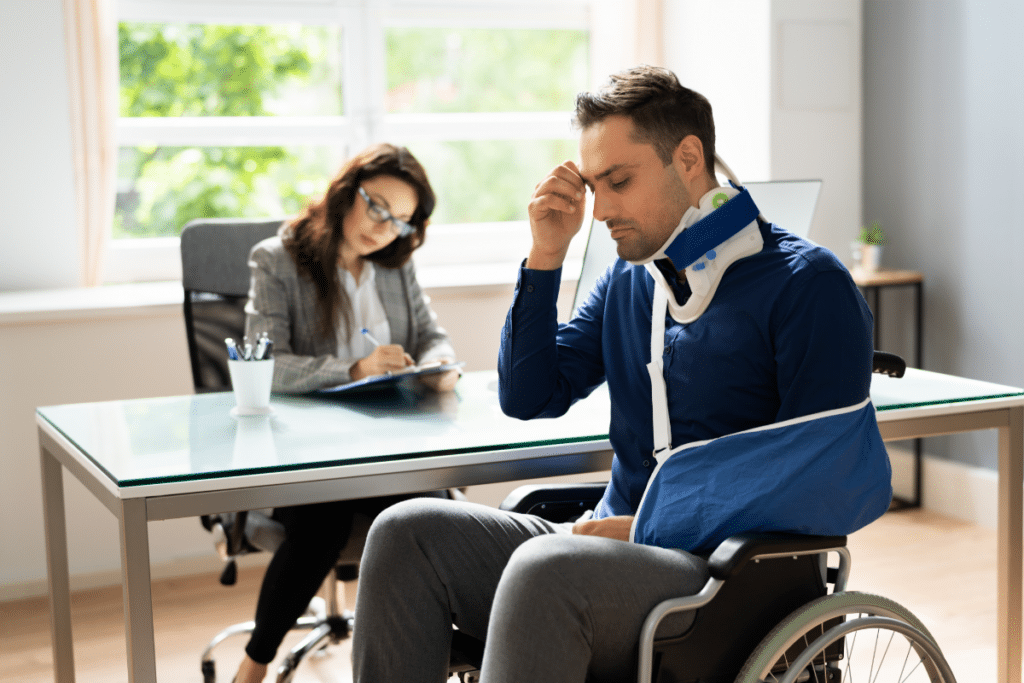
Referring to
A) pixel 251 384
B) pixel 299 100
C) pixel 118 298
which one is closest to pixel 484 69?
pixel 299 100

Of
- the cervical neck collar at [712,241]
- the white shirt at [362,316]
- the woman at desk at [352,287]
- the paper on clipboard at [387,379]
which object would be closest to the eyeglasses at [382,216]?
the woman at desk at [352,287]

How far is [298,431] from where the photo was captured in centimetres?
172

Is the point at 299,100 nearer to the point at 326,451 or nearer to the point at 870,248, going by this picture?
the point at 870,248

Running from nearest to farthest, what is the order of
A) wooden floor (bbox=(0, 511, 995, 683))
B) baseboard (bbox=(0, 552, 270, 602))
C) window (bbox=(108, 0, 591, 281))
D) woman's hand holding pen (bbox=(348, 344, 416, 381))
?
woman's hand holding pen (bbox=(348, 344, 416, 381)) → wooden floor (bbox=(0, 511, 995, 683)) → baseboard (bbox=(0, 552, 270, 602)) → window (bbox=(108, 0, 591, 281))

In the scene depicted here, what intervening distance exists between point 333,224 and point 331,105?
4.89 ft

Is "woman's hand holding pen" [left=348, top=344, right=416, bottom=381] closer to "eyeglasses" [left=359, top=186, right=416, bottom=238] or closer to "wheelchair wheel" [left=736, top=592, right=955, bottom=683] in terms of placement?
"eyeglasses" [left=359, top=186, right=416, bottom=238]

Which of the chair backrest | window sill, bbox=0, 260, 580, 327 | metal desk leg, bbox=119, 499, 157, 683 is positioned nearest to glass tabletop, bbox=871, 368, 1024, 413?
metal desk leg, bbox=119, 499, 157, 683

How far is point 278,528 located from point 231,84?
2.06 m

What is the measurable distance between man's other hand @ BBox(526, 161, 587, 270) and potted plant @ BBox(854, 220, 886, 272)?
2264 mm

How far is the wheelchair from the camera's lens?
4.22ft

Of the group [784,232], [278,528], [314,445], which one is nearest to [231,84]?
[278,528]

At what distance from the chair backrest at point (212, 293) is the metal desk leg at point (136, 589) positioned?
3.54ft

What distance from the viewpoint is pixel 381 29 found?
12.4ft

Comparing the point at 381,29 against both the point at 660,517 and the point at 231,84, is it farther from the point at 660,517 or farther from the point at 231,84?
the point at 660,517
